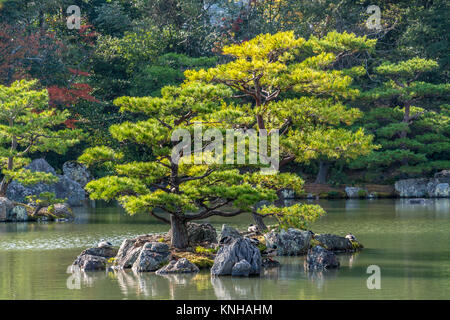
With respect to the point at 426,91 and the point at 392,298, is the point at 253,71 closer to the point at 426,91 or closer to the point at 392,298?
the point at 392,298

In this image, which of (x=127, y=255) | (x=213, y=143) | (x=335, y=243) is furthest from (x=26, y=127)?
(x=335, y=243)

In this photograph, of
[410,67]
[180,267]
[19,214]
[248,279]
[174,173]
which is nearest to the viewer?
[248,279]

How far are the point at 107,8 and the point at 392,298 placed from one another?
3864 cm

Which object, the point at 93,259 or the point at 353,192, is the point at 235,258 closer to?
the point at 93,259

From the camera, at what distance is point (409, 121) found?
48.4 metres

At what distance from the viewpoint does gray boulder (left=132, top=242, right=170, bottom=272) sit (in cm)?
2009

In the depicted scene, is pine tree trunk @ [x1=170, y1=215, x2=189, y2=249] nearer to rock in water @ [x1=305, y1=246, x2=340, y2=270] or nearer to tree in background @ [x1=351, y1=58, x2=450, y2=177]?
rock in water @ [x1=305, y1=246, x2=340, y2=270]

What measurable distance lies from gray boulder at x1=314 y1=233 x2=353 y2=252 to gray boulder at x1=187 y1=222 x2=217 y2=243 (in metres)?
3.40

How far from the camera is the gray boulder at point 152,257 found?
2009cm

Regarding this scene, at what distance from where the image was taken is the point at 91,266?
20.7 m

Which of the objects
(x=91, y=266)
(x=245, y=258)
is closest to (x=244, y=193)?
(x=245, y=258)

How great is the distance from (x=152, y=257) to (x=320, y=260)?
446 cm

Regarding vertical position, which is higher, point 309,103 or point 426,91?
point 426,91

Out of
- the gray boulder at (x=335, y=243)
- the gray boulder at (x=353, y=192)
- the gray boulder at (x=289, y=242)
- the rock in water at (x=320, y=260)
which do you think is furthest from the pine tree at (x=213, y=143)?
the gray boulder at (x=353, y=192)
